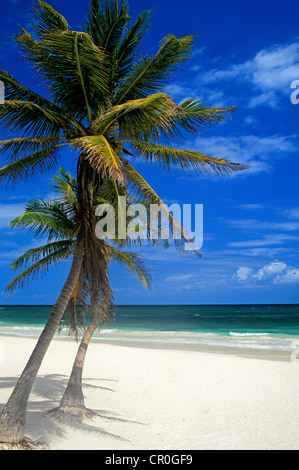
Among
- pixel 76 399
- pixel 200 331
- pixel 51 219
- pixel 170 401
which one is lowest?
pixel 200 331

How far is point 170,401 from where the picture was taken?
10.5 meters

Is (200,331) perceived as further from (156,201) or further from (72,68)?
(72,68)

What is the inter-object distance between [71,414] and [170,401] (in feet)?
10.7

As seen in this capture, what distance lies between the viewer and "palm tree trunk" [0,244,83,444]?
5.94 meters

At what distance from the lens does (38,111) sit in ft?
21.7

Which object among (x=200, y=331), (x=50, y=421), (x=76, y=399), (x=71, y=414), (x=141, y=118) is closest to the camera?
(x=141, y=118)

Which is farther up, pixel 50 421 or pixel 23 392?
pixel 23 392

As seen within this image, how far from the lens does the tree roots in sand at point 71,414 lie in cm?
794

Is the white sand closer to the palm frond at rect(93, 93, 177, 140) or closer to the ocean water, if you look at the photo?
the ocean water

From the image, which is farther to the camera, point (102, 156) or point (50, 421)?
point (50, 421)

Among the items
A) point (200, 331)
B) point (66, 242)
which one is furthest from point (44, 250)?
point (200, 331)

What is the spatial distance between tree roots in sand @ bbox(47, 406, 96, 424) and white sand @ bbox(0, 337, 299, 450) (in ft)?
0.67
